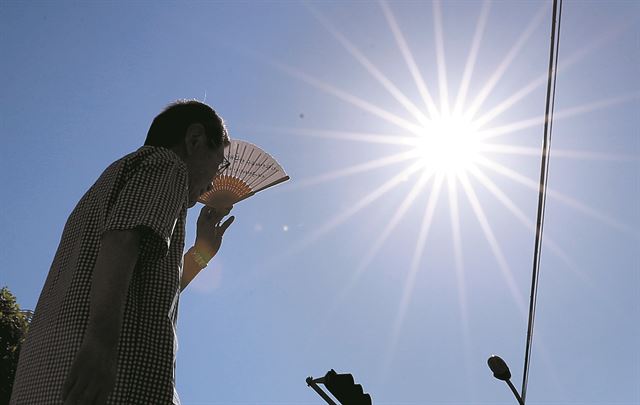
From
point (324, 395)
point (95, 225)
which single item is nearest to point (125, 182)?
point (95, 225)

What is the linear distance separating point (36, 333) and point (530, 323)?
7462 mm

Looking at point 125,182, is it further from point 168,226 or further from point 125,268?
point 125,268

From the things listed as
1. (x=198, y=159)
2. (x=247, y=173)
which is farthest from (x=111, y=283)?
(x=247, y=173)

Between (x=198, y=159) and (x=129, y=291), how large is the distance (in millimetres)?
588

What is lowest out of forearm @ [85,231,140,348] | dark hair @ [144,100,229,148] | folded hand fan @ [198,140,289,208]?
forearm @ [85,231,140,348]

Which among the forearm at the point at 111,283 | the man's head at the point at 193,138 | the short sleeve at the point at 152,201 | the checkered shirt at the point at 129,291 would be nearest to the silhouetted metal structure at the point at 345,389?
the man's head at the point at 193,138

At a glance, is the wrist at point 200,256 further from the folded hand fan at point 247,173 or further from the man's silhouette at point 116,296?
the man's silhouette at point 116,296

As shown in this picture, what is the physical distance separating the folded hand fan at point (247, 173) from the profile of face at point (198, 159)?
126 cm

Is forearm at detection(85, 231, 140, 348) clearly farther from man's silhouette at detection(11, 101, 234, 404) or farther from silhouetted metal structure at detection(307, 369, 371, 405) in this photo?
silhouetted metal structure at detection(307, 369, 371, 405)

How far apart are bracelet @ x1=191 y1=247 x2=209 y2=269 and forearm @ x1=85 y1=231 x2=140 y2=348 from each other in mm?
1325

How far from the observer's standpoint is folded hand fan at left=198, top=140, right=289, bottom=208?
340 centimetres

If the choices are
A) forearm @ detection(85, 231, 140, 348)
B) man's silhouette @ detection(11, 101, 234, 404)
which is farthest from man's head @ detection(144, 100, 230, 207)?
forearm @ detection(85, 231, 140, 348)

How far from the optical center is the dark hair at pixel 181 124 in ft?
6.46

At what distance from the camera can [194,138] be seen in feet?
6.44
